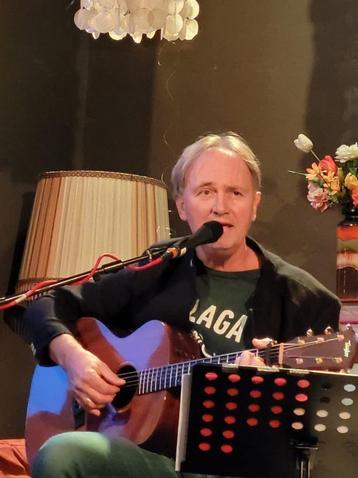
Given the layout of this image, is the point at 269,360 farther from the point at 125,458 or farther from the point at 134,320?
the point at 134,320

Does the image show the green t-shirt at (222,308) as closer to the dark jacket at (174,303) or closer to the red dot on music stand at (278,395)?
the dark jacket at (174,303)

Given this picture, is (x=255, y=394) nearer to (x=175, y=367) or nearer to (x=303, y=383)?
(x=303, y=383)

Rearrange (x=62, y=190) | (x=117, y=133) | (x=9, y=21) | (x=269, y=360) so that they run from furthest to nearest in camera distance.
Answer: (x=117, y=133), (x=9, y=21), (x=62, y=190), (x=269, y=360)

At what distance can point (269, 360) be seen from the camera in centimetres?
165

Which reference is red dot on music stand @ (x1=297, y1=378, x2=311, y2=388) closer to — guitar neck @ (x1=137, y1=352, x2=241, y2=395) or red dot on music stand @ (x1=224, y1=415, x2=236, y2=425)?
red dot on music stand @ (x1=224, y1=415, x2=236, y2=425)

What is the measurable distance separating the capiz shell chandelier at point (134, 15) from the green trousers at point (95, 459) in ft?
4.45

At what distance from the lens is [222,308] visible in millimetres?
2064

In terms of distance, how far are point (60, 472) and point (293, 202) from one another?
1384 millimetres

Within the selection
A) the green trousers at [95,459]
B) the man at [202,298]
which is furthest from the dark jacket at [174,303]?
the green trousers at [95,459]

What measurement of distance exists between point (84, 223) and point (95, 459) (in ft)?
3.52

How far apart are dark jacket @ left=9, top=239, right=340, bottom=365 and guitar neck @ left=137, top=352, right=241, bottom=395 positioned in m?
0.18

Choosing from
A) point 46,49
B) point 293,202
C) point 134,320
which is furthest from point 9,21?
point 134,320

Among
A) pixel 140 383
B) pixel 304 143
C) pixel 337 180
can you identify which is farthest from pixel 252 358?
pixel 304 143

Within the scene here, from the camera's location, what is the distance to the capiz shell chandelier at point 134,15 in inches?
105
